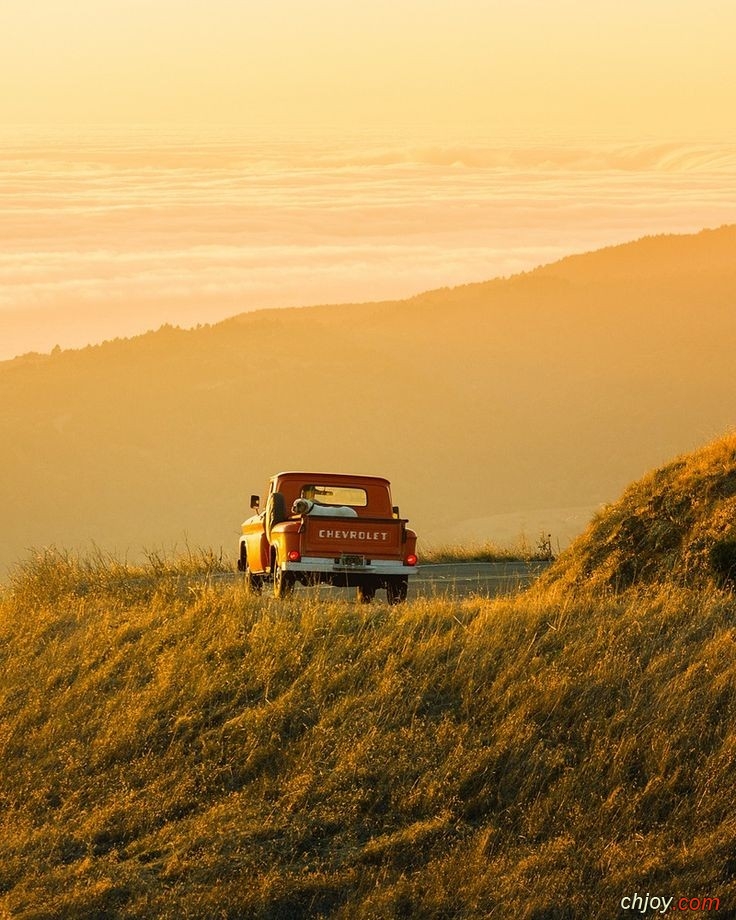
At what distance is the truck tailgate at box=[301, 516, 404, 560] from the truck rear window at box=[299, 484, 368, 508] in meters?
1.97

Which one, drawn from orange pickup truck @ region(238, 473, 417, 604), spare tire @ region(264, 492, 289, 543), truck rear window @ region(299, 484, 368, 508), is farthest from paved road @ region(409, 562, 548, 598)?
spare tire @ region(264, 492, 289, 543)

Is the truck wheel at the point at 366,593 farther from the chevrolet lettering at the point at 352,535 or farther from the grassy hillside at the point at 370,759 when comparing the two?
the grassy hillside at the point at 370,759

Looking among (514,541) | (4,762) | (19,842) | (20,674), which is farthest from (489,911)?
(514,541)

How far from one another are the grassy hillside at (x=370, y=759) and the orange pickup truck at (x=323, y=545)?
3.92 meters

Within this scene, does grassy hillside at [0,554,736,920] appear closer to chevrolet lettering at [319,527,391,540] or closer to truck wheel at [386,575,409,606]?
chevrolet lettering at [319,527,391,540]

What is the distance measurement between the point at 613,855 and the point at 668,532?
8.70 metres

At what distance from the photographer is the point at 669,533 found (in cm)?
2116

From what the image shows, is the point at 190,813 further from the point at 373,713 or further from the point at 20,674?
the point at 20,674

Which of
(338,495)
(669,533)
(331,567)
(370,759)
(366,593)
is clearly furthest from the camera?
(338,495)

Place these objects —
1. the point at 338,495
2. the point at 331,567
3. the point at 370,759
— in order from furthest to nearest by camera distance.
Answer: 1. the point at 338,495
2. the point at 331,567
3. the point at 370,759

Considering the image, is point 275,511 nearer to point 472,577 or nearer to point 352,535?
point 352,535

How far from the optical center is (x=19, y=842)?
13.9 metres

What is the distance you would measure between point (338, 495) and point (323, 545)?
9.42 ft

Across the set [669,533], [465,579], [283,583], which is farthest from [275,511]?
[669,533]
